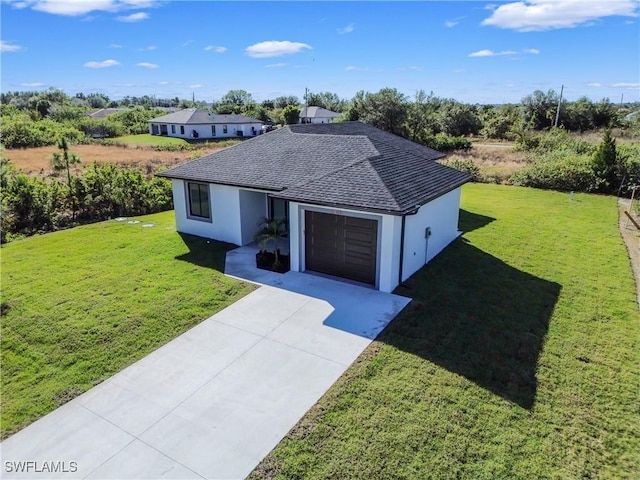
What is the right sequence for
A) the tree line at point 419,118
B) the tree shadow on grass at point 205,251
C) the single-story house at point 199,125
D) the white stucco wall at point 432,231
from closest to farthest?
the white stucco wall at point 432,231
the tree shadow on grass at point 205,251
the tree line at point 419,118
the single-story house at point 199,125

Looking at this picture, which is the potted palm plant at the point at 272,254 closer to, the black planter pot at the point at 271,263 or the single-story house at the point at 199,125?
the black planter pot at the point at 271,263

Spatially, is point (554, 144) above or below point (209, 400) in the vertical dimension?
above

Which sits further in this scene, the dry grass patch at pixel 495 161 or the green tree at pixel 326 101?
the green tree at pixel 326 101

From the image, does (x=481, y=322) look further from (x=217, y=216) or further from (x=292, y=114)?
(x=292, y=114)

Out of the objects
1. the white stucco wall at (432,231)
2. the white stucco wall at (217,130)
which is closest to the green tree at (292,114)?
the white stucco wall at (217,130)

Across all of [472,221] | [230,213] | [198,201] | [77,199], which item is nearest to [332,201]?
[230,213]
